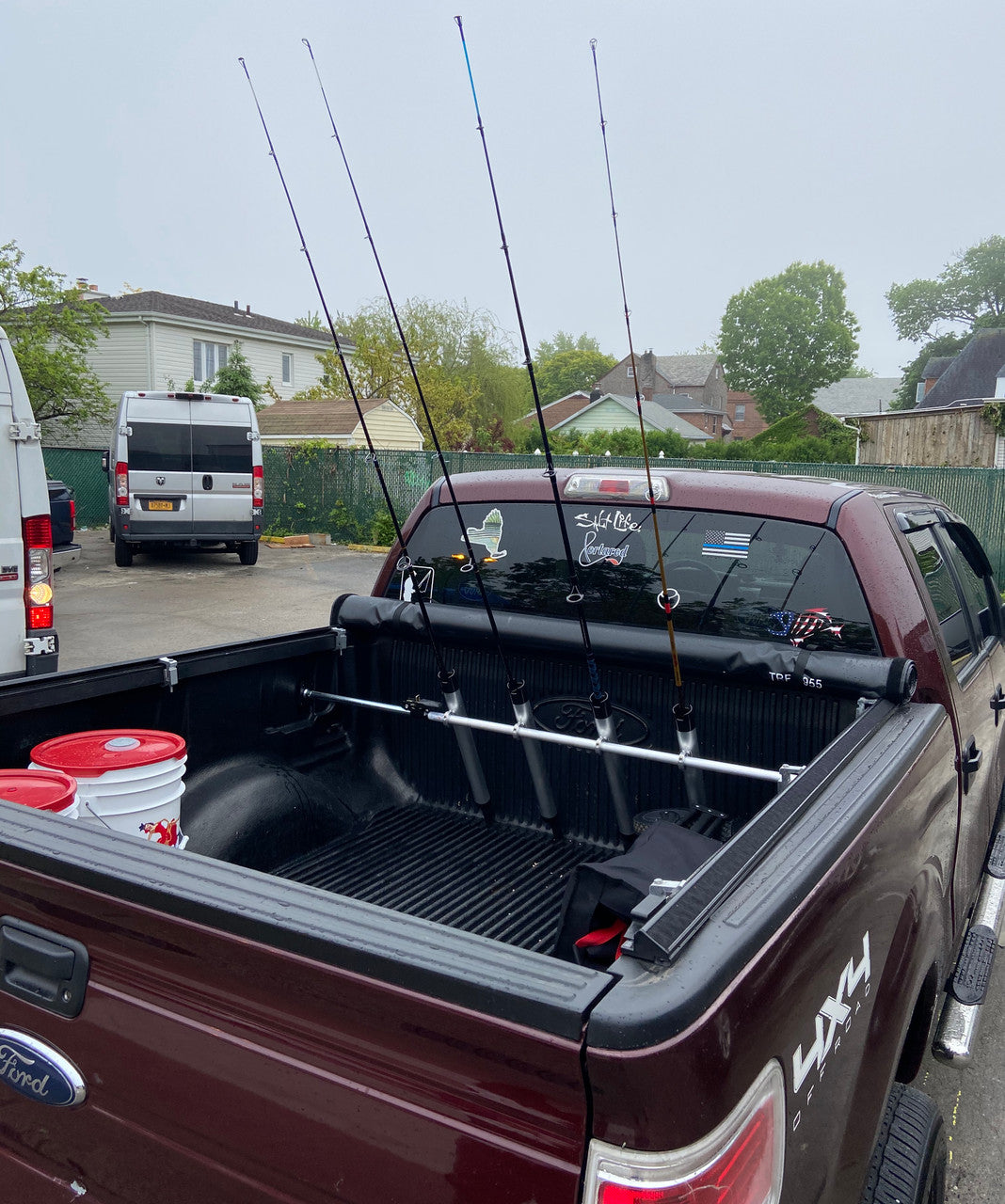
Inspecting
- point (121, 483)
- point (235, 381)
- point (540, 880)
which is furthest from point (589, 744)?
point (235, 381)

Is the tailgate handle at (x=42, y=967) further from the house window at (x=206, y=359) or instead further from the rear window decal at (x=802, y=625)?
the house window at (x=206, y=359)

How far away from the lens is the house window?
32.3 m

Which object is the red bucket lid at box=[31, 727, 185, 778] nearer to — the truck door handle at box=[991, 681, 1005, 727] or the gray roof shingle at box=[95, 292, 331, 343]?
the truck door handle at box=[991, 681, 1005, 727]

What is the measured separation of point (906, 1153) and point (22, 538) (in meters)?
5.40

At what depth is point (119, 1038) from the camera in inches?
57.0

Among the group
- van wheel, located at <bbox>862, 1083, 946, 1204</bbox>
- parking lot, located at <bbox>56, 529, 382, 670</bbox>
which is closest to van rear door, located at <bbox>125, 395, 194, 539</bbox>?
parking lot, located at <bbox>56, 529, 382, 670</bbox>

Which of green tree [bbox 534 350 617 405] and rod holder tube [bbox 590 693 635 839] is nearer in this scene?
rod holder tube [bbox 590 693 635 839]

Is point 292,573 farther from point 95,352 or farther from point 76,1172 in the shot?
point 95,352

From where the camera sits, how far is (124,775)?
98.9 inches

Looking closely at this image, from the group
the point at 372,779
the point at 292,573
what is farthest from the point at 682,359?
the point at 372,779

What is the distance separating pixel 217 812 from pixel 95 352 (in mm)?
31719

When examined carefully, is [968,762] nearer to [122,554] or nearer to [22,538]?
[22,538]

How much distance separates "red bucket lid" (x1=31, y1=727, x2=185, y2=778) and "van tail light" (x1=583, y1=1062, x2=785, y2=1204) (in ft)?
5.80

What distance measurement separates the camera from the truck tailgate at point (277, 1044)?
114 centimetres
